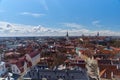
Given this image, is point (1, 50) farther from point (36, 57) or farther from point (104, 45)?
point (104, 45)

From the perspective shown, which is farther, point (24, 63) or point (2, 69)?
point (24, 63)

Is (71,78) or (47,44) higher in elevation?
(47,44)

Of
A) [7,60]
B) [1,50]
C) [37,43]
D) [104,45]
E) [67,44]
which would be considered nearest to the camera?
[7,60]

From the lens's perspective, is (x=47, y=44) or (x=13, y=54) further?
(x=47, y=44)

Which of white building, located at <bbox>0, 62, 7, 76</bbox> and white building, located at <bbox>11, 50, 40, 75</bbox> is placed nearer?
white building, located at <bbox>0, 62, 7, 76</bbox>

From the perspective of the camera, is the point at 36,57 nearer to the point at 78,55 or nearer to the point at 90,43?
the point at 78,55

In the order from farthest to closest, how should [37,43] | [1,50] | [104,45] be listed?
[104,45], [37,43], [1,50]

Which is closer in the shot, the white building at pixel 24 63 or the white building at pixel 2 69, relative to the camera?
the white building at pixel 2 69

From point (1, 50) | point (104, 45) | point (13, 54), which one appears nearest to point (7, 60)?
point (13, 54)

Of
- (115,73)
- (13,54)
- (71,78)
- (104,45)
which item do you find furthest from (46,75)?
(104,45)
